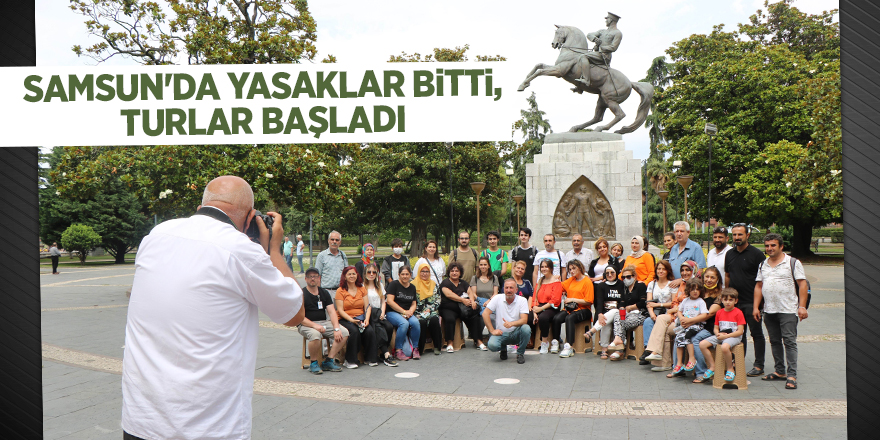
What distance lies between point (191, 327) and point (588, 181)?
42.0 ft

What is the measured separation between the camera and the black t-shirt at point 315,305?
7930mm

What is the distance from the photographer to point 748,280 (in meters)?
7.27

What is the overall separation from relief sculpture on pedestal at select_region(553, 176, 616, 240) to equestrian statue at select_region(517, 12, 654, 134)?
1.87 meters

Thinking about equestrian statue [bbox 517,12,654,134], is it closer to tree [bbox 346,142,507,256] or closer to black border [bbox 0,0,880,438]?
black border [bbox 0,0,880,438]

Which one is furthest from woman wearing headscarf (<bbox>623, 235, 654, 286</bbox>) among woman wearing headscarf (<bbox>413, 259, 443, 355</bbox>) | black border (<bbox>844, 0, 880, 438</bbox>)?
black border (<bbox>844, 0, 880, 438</bbox>)

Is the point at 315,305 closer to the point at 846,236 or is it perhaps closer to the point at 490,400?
the point at 490,400

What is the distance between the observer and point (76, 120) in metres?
4.09

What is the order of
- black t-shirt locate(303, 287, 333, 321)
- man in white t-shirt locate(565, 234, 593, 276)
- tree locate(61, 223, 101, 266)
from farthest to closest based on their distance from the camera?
1. tree locate(61, 223, 101, 266)
2. man in white t-shirt locate(565, 234, 593, 276)
3. black t-shirt locate(303, 287, 333, 321)

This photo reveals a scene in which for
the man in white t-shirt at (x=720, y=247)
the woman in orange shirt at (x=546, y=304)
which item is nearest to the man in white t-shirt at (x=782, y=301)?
the man in white t-shirt at (x=720, y=247)

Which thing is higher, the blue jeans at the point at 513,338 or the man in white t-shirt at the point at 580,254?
the man in white t-shirt at the point at 580,254

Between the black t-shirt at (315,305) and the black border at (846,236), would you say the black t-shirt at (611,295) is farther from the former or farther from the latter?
the black border at (846,236)

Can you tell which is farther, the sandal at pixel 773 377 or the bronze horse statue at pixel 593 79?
the bronze horse statue at pixel 593 79

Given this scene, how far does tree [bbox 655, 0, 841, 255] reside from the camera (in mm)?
29297

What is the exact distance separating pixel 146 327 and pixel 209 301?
27 cm
